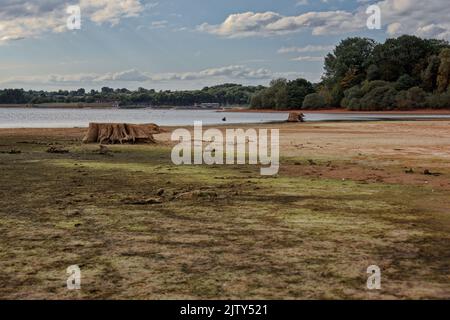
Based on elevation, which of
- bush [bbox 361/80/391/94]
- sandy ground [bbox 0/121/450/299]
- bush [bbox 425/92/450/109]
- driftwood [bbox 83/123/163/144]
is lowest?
sandy ground [bbox 0/121/450/299]

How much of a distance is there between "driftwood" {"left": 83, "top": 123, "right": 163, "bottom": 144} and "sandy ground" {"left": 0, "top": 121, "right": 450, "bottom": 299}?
13696 millimetres

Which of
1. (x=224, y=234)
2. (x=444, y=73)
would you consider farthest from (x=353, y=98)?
(x=224, y=234)

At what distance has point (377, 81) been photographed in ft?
381

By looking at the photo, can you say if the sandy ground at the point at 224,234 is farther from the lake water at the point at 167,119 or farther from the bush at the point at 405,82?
the bush at the point at 405,82

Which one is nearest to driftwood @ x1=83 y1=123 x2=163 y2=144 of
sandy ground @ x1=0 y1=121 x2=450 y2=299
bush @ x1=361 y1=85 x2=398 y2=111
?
sandy ground @ x1=0 y1=121 x2=450 y2=299

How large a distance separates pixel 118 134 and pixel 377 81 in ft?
321

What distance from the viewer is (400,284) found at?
500 centimetres

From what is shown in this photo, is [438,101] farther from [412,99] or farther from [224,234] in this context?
[224,234]

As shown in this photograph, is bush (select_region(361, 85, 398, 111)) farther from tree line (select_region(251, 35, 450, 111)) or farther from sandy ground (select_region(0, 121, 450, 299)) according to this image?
sandy ground (select_region(0, 121, 450, 299))

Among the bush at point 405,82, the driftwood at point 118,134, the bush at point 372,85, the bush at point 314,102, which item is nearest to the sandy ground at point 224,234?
the driftwood at point 118,134

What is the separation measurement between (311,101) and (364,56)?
1988cm

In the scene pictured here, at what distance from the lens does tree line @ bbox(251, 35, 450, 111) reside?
108000 millimetres
